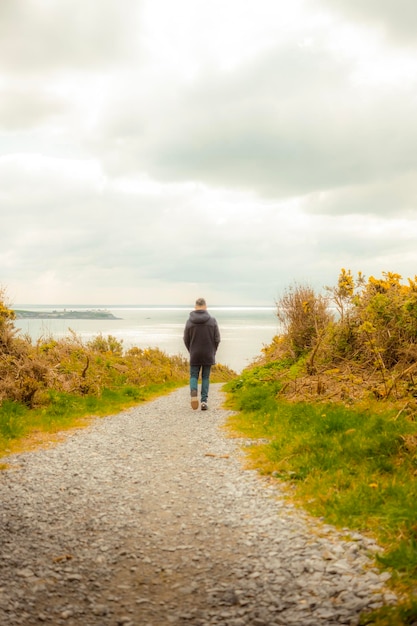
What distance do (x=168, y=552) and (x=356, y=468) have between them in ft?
9.04

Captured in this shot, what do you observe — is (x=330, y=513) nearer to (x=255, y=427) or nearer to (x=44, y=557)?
(x=44, y=557)

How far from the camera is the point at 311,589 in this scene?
3855mm

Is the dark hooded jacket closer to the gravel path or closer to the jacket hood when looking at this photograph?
the jacket hood

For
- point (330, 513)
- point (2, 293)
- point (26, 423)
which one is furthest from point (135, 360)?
point (330, 513)

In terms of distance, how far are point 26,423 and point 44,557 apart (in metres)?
6.18

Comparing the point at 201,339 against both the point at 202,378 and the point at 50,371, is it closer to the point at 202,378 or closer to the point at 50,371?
the point at 202,378

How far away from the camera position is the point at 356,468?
6.16 meters

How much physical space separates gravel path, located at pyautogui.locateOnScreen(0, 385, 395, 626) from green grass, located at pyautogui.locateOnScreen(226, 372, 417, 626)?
24 centimetres

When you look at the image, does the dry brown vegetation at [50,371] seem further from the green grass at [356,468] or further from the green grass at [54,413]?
the green grass at [356,468]

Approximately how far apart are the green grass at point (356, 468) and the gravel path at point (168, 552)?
24cm

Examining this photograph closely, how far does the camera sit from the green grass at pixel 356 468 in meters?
4.32

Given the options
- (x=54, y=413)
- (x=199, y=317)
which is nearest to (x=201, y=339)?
(x=199, y=317)

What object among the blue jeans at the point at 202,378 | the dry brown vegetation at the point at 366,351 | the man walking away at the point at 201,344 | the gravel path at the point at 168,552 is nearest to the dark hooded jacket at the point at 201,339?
the man walking away at the point at 201,344

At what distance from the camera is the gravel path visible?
3664 millimetres
